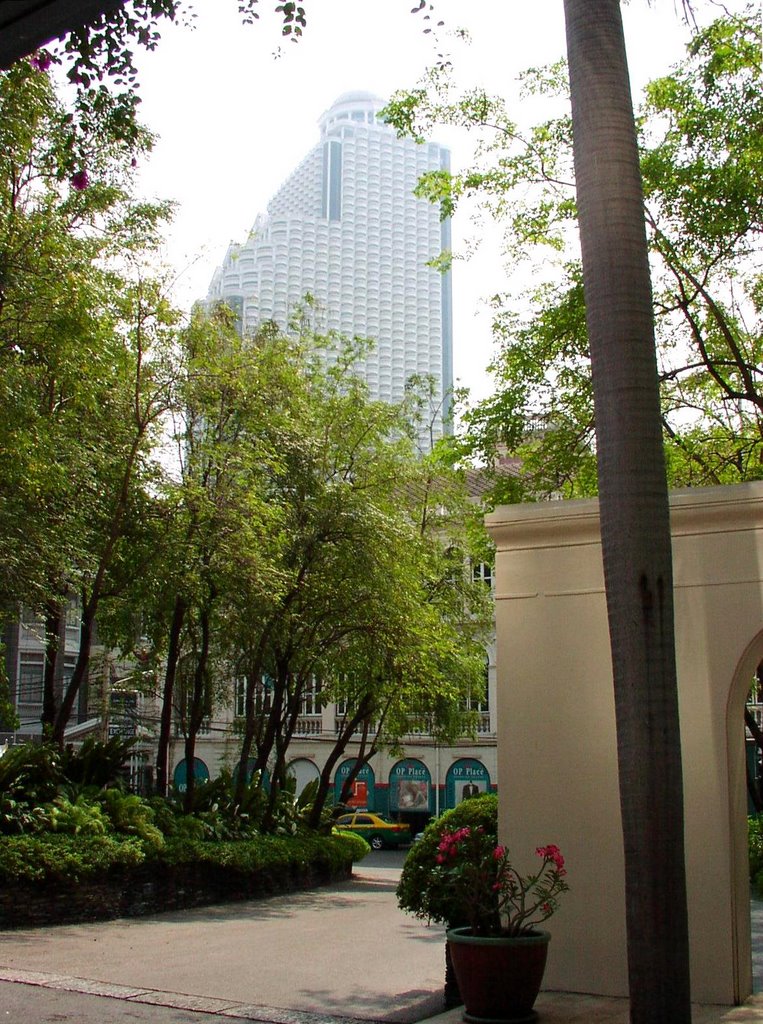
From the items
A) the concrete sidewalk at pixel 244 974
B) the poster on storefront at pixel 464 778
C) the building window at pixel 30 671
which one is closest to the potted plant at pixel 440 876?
the concrete sidewalk at pixel 244 974

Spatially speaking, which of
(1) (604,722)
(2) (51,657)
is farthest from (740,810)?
(2) (51,657)

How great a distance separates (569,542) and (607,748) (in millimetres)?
1532

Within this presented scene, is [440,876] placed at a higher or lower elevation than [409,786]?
higher

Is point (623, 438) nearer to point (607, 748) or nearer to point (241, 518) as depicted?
point (607, 748)

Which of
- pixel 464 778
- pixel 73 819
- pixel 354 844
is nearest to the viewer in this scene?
pixel 73 819

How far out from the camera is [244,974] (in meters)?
8.96

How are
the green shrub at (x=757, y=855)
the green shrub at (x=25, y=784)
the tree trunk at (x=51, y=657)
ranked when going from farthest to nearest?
1. the green shrub at (x=757, y=855)
2. the tree trunk at (x=51, y=657)
3. the green shrub at (x=25, y=784)

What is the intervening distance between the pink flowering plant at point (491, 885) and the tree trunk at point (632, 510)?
63.6 inches

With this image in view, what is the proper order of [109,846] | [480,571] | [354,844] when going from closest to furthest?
[109,846]
[354,844]
[480,571]

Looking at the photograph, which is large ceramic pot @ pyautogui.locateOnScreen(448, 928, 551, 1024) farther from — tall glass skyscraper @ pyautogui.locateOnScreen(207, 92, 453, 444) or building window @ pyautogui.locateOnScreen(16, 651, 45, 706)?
building window @ pyautogui.locateOnScreen(16, 651, 45, 706)

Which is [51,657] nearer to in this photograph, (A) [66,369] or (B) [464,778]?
(A) [66,369]

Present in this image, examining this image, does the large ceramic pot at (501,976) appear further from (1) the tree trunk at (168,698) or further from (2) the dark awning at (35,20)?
(1) the tree trunk at (168,698)

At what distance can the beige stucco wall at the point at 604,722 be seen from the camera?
7027 mm

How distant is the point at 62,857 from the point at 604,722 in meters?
7.52
